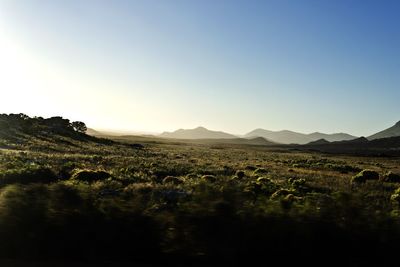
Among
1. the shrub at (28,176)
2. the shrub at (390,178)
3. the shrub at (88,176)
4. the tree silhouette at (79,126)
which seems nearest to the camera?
the shrub at (28,176)

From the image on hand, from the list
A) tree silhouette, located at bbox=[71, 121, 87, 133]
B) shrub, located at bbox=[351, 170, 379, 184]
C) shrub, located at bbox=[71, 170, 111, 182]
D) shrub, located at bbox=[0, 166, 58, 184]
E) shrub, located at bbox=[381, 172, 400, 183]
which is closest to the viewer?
shrub, located at bbox=[0, 166, 58, 184]

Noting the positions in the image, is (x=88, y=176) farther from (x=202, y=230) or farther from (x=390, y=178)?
(x=390, y=178)

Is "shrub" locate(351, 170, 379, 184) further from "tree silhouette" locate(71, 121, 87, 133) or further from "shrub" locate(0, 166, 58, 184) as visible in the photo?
"tree silhouette" locate(71, 121, 87, 133)

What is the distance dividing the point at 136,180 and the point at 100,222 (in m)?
21.3

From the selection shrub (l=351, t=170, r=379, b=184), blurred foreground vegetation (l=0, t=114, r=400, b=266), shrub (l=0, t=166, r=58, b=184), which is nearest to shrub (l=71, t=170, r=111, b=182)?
shrub (l=0, t=166, r=58, b=184)

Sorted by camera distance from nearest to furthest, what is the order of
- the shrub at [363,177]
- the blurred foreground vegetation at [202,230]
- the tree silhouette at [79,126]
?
1. the blurred foreground vegetation at [202,230]
2. the shrub at [363,177]
3. the tree silhouette at [79,126]

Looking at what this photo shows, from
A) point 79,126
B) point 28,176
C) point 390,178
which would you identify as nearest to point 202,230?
point 28,176

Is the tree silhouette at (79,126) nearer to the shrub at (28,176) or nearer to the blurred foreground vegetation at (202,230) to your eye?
the shrub at (28,176)

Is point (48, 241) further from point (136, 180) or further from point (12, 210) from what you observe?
point (136, 180)

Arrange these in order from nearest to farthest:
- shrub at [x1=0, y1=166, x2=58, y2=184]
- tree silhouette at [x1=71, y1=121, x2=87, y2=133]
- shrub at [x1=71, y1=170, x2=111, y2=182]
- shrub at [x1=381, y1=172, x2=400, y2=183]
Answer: shrub at [x1=0, y1=166, x2=58, y2=184]
shrub at [x1=71, y1=170, x2=111, y2=182]
shrub at [x1=381, y1=172, x2=400, y2=183]
tree silhouette at [x1=71, y1=121, x2=87, y2=133]

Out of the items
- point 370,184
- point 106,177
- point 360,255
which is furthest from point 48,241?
point 370,184

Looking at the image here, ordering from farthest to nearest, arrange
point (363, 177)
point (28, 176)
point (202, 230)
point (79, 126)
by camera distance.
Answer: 1. point (79, 126)
2. point (363, 177)
3. point (28, 176)
4. point (202, 230)

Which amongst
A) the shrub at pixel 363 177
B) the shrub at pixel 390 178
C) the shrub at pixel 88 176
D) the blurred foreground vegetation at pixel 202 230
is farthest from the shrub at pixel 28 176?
the shrub at pixel 390 178

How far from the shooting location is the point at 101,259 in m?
8.94
